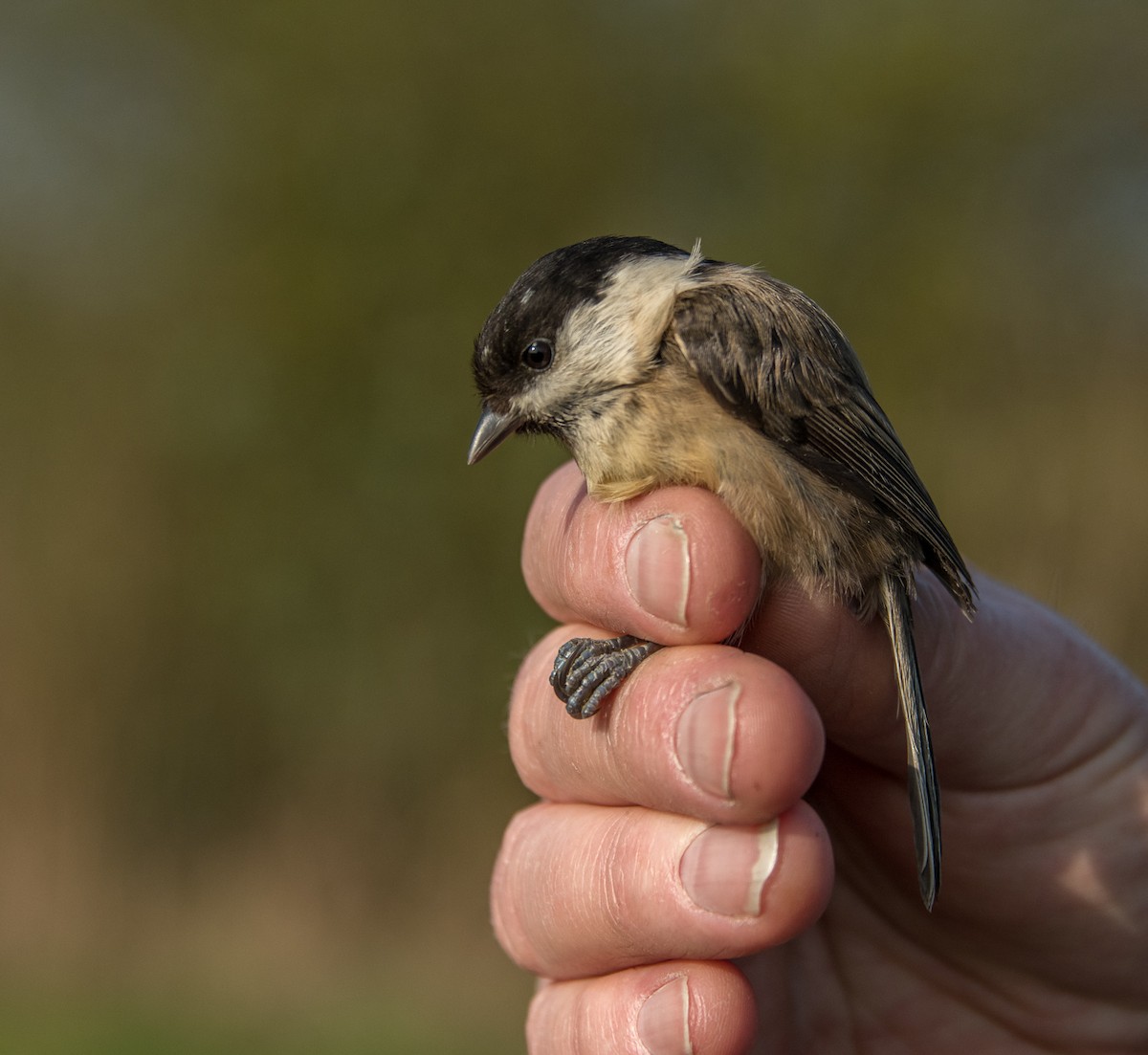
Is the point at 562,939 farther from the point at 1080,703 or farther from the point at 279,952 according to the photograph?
the point at 279,952

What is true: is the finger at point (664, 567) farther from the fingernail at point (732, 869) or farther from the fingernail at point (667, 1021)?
the fingernail at point (667, 1021)

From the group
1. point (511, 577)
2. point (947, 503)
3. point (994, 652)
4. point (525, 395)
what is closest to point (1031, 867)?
point (994, 652)

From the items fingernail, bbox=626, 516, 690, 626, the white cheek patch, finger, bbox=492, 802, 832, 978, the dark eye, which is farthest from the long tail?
the dark eye

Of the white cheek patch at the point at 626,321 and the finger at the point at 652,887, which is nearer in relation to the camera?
the finger at the point at 652,887

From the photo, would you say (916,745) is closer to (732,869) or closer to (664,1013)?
(732,869)

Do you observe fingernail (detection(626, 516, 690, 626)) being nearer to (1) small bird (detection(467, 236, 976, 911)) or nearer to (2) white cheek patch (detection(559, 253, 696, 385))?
(1) small bird (detection(467, 236, 976, 911))

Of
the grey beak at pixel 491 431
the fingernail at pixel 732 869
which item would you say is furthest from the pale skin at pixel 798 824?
the grey beak at pixel 491 431

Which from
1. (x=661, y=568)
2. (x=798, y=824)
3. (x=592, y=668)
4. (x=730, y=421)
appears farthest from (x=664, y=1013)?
(x=730, y=421)

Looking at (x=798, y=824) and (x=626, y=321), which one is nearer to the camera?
(x=798, y=824)
